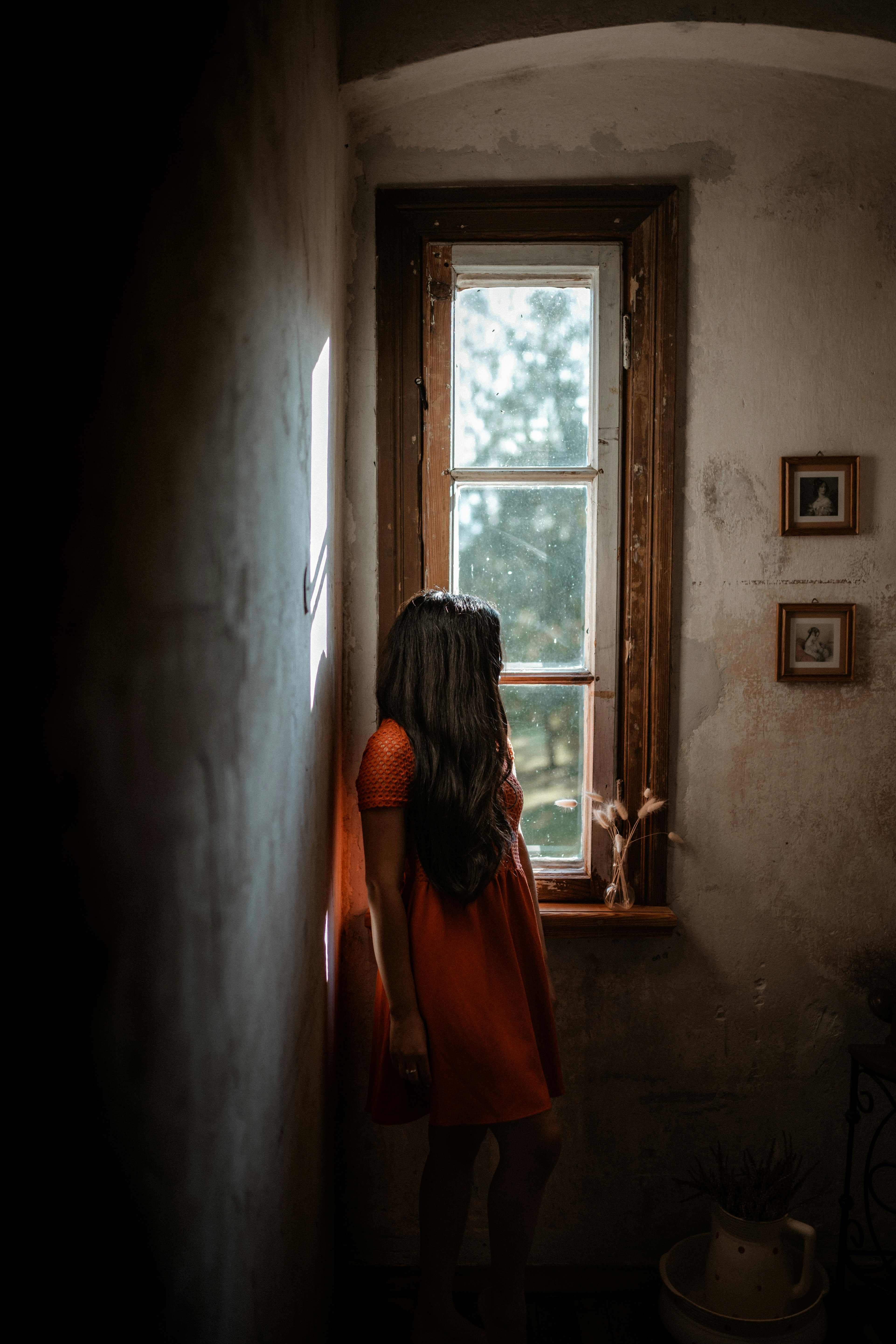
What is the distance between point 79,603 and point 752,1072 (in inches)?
91.8

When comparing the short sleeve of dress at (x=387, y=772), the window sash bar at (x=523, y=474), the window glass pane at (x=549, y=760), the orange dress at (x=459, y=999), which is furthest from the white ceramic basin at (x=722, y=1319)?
the window sash bar at (x=523, y=474)

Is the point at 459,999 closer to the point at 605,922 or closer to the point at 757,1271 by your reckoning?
the point at 605,922

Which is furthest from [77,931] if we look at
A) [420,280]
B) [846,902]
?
[846,902]

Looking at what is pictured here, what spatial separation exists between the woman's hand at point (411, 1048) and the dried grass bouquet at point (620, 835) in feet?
2.47

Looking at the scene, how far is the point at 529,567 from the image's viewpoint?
2.29 metres

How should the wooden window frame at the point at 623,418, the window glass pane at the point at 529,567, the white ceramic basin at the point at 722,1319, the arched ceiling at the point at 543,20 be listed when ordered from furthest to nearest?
1. the window glass pane at the point at 529,567
2. the wooden window frame at the point at 623,418
3. the arched ceiling at the point at 543,20
4. the white ceramic basin at the point at 722,1319

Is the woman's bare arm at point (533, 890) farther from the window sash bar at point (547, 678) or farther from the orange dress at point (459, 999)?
the window sash bar at point (547, 678)

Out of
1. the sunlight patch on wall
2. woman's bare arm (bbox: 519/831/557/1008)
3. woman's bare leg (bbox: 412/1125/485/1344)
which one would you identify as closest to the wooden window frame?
woman's bare arm (bbox: 519/831/557/1008)

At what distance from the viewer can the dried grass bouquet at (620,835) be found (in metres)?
2.24

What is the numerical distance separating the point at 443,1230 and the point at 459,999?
53 cm

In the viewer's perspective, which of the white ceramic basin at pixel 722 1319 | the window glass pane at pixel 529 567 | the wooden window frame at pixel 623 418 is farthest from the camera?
Answer: the window glass pane at pixel 529 567


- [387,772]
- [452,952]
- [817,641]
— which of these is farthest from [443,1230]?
[817,641]

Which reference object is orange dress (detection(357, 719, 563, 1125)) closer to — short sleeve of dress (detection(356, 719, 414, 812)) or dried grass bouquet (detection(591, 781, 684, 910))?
short sleeve of dress (detection(356, 719, 414, 812))

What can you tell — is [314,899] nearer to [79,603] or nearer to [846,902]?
[79,603]
